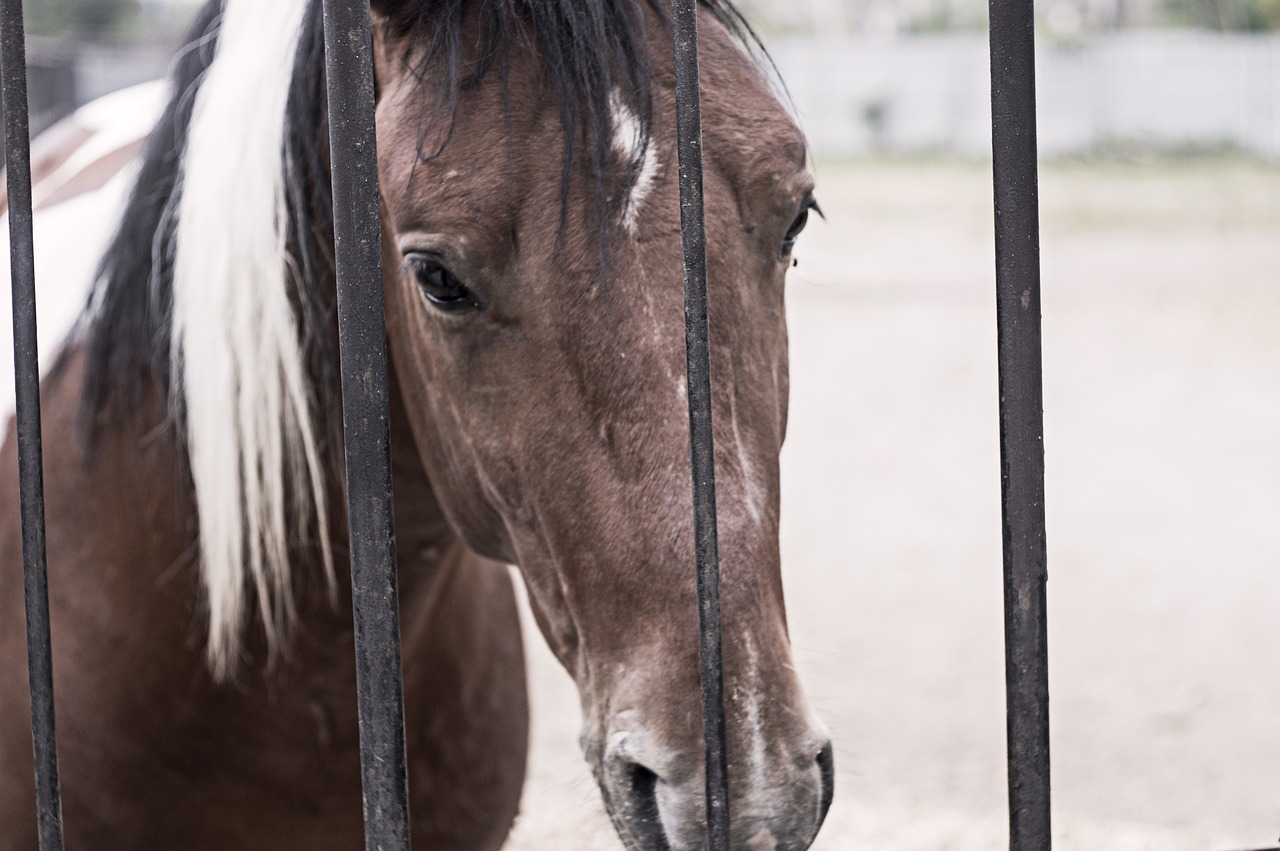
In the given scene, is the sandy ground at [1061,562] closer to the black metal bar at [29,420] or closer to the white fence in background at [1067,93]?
the black metal bar at [29,420]

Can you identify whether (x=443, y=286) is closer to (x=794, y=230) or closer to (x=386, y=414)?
(x=386, y=414)

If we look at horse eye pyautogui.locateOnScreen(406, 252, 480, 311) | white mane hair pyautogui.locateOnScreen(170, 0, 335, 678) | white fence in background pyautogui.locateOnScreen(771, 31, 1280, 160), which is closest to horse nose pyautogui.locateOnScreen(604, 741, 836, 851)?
horse eye pyautogui.locateOnScreen(406, 252, 480, 311)

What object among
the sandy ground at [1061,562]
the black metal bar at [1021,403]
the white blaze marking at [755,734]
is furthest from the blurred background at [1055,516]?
the black metal bar at [1021,403]

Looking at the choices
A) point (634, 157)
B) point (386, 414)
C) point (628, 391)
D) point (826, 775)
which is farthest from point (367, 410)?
point (826, 775)

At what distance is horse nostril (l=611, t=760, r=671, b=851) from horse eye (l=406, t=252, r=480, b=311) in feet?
1.54

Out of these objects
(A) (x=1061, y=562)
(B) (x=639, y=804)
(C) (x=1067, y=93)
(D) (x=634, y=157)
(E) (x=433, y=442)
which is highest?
(C) (x=1067, y=93)

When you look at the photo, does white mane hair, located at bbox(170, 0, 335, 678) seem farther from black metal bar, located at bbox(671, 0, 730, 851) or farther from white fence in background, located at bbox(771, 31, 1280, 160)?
white fence in background, located at bbox(771, 31, 1280, 160)

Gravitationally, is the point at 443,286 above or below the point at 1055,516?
above

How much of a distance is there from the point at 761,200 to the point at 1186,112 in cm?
2025

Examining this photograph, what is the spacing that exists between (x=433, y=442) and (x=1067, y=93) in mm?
20866

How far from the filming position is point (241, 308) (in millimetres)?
1479

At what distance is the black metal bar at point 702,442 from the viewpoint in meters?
0.99

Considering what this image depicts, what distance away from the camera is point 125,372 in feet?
5.26

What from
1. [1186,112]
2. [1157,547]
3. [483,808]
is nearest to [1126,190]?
[1186,112]
